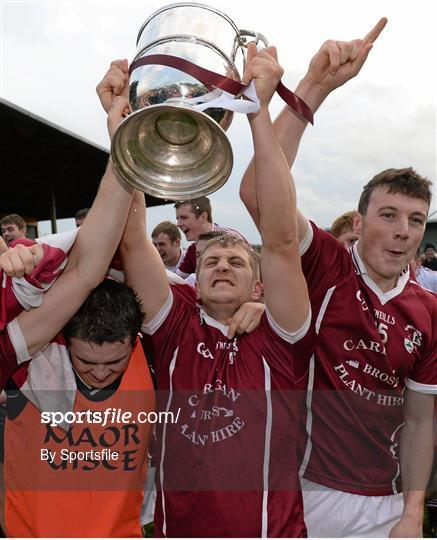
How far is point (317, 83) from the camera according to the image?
86.1 inches

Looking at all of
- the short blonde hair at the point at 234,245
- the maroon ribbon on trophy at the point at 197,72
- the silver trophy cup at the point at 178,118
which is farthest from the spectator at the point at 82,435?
the maroon ribbon on trophy at the point at 197,72

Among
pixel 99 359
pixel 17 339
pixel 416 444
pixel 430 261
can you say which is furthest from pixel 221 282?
pixel 430 261

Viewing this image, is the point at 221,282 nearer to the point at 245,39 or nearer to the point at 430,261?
the point at 245,39

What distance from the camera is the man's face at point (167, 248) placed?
21.6ft

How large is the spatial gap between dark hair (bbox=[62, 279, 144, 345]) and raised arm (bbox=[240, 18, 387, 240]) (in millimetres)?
572

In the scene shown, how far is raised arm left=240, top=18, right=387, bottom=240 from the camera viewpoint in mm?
2104

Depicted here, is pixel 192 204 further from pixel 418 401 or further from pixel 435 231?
pixel 435 231

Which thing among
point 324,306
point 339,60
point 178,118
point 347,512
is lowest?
point 347,512

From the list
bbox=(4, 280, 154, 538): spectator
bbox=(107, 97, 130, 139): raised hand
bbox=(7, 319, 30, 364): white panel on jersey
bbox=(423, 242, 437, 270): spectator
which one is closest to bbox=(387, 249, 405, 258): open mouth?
bbox=(4, 280, 154, 538): spectator

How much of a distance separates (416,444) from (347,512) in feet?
1.32

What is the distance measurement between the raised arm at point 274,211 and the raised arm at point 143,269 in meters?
0.45

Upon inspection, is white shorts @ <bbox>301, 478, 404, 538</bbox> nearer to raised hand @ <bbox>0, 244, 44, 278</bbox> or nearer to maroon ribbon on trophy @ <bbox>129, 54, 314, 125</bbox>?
raised hand @ <bbox>0, 244, 44, 278</bbox>

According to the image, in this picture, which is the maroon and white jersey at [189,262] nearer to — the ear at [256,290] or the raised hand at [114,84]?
the ear at [256,290]

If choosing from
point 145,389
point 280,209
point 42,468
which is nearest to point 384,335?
point 280,209
